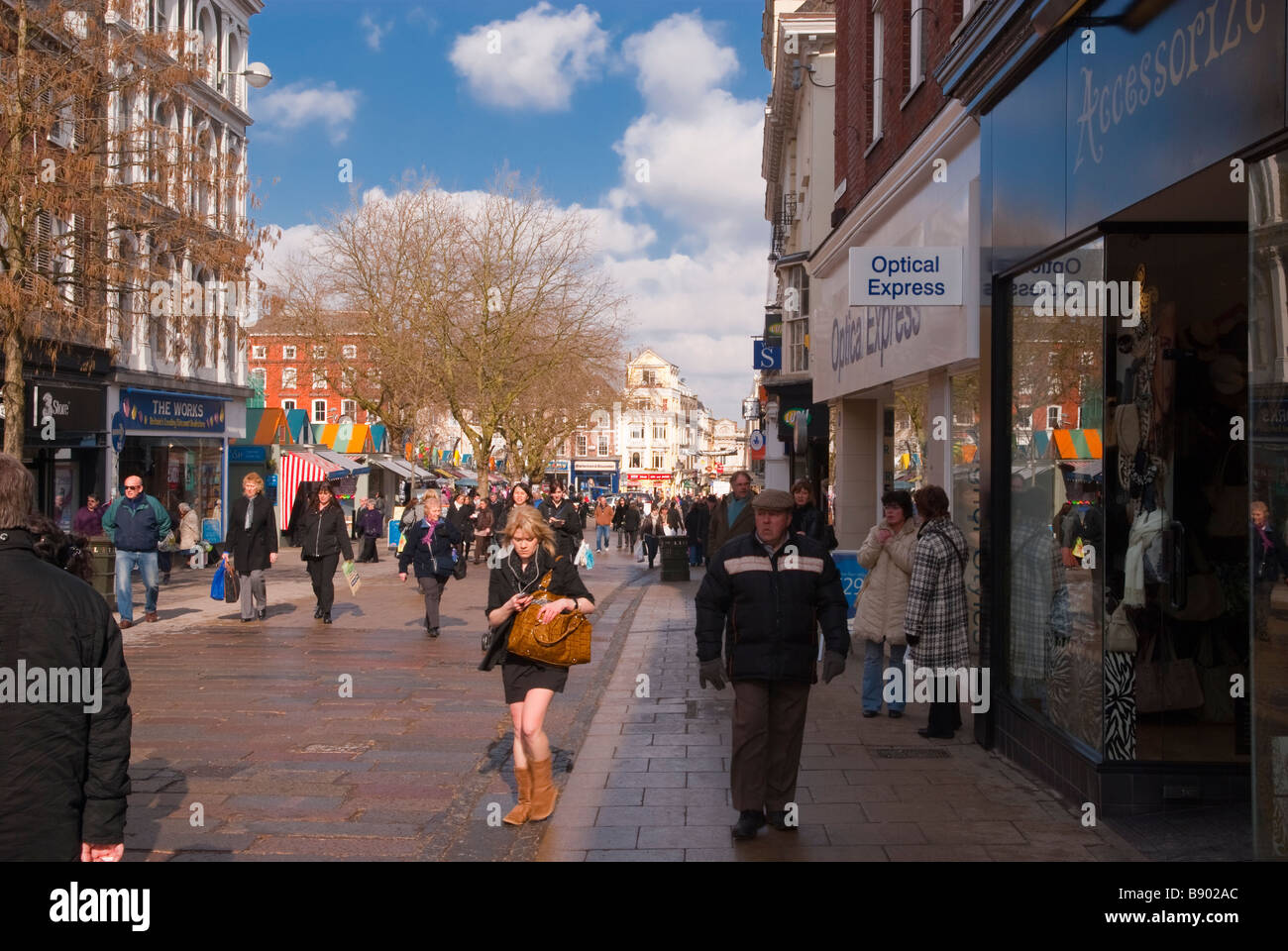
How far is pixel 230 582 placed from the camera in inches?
589

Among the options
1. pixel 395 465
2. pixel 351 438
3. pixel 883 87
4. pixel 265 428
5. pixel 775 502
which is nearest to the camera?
pixel 775 502

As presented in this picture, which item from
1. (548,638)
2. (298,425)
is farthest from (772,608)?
(298,425)

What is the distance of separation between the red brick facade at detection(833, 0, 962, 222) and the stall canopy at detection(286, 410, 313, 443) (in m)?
22.0

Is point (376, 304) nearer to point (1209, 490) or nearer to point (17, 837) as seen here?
point (1209, 490)

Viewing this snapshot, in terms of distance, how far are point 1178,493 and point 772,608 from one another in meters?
2.67

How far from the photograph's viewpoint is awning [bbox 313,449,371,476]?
3602 cm

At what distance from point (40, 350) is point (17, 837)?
20556mm

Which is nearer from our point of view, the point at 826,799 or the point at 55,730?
the point at 55,730

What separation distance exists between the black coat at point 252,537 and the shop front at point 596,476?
8912 cm

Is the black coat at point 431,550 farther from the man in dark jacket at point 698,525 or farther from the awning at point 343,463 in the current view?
the awning at point 343,463

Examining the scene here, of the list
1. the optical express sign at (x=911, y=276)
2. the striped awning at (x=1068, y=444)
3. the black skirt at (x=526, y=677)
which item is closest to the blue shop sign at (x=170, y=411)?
the optical express sign at (x=911, y=276)

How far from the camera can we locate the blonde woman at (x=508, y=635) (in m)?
6.24

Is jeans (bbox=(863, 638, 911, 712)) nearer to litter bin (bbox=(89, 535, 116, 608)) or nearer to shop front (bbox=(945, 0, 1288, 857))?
shop front (bbox=(945, 0, 1288, 857))

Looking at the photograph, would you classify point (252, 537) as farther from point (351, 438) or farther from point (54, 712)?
point (351, 438)
